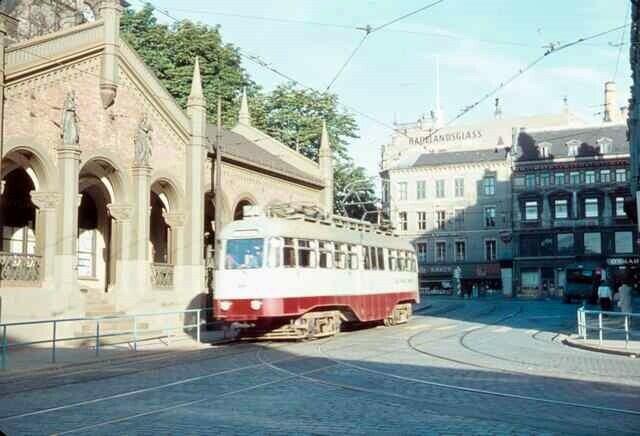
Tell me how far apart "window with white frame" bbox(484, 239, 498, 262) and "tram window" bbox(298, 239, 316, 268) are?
55004 mm

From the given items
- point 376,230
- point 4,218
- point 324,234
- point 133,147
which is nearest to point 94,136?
point 133,147

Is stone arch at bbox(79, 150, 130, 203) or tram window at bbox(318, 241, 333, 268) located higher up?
stone arch at bbox(79, 150, 130, 203)

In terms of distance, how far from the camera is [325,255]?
77.7ft

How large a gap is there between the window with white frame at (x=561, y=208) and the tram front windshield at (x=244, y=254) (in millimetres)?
56282

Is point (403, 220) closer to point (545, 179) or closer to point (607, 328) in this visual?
point (545, 179)

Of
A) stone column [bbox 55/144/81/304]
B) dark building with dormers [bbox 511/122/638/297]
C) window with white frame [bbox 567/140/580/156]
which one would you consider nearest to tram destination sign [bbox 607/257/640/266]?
dark building with dormers [bbox 511/122/638/297]

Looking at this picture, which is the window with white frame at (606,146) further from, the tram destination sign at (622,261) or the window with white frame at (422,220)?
the window with white frame at (422,220)

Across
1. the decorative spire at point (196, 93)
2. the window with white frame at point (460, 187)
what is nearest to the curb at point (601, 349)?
the decorative spire at point (196, 93)

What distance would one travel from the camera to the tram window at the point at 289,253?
21641 millimetres

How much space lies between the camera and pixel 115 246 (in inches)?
1060

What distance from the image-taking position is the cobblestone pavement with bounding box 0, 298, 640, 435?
9.48 m

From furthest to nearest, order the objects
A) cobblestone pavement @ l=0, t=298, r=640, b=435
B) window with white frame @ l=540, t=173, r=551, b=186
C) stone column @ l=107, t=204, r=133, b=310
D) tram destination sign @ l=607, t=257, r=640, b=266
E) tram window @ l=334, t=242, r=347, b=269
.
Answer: window with white frame @ l=540, t=173, r=551, b=186
tram destination sign @ l=607, t=257, r=640, b=266
stone column @ l=107, t=204, r=133, b=310
tram window @ l=334, t=242, r=347, b=269
cobblestone pavement @ l=0, t=298, r=640, b=435

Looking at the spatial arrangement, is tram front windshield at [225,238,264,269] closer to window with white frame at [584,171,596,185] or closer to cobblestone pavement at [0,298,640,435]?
cobblestone pavement at [0,298,640,435]

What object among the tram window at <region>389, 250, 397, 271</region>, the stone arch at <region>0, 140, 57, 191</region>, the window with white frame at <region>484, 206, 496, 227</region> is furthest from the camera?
the window with white frame at <region>484, 206, 496, 227</region>
